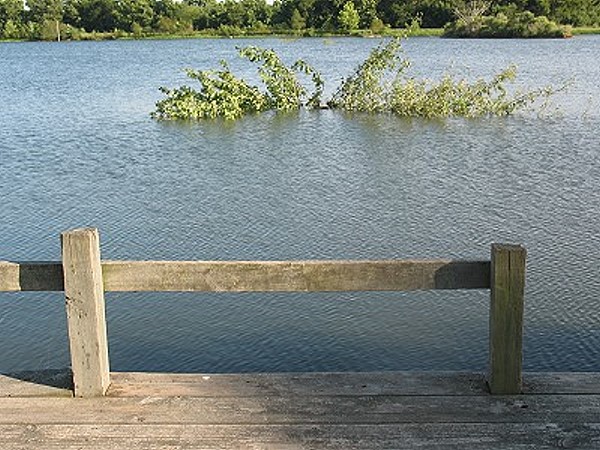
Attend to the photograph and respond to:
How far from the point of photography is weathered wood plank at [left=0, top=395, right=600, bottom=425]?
3.90 meters

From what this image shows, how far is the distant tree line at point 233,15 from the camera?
79312 mm

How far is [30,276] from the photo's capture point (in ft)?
13.5

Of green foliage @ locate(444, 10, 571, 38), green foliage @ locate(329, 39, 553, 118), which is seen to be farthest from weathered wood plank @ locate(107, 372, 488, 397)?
green foliage @ locate(444, 10, 571, 38)

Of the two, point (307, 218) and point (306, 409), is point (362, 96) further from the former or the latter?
point (306, 409)

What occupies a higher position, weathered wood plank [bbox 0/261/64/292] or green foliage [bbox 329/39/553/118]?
A: weathered wood plank [bbox 0/261/64/292]

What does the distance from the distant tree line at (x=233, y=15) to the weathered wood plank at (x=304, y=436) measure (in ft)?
246

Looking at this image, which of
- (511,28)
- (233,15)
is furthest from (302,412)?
(233,15)

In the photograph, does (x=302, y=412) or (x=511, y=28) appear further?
(x=511, y=28)

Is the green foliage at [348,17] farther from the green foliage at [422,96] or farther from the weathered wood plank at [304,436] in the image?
the weathered wood plank at [304,436]

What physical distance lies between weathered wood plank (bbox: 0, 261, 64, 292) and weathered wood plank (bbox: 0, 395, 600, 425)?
1.93 feet

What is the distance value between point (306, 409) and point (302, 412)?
0.12 ft

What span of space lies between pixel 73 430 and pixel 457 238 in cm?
767

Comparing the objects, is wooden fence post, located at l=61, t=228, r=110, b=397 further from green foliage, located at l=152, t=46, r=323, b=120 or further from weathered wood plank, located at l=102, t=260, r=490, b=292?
green foliage, located at l=152, t=46, r=323, b=120

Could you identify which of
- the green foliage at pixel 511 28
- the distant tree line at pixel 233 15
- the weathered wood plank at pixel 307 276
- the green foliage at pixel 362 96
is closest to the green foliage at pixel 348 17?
the distant tree line at pixel 233 15
